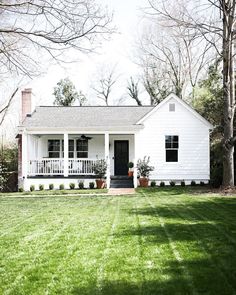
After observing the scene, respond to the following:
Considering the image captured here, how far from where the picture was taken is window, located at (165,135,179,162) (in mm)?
23469

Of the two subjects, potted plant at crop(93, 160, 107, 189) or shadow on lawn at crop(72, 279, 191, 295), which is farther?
potted plant at crop(93, 160, 107, 189)

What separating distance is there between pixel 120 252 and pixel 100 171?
14684 millimetres

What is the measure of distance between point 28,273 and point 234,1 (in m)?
15.9

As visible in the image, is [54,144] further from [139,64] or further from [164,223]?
[139,64]

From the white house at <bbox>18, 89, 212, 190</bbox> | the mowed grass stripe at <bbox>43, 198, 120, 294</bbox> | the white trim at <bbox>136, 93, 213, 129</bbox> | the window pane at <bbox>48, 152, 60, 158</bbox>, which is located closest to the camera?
the mowed grass stripe at <bbox>43, 198, 120, 294</bbox>

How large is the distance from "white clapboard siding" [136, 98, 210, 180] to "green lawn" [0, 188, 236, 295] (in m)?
11.3

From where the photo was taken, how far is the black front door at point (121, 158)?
82.3 feet

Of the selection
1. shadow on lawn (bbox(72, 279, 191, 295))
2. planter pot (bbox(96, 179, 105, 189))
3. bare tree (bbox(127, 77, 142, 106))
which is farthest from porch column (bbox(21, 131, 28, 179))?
bare tree (bbox(127, 77, 142, 106))

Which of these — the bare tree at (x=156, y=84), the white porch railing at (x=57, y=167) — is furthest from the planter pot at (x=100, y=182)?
the bare tree at (x=156, y=84)

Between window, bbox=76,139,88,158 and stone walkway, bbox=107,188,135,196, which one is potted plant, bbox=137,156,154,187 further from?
window, bbox=76,139,88,158

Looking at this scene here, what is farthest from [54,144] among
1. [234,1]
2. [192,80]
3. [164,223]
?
[192,80]

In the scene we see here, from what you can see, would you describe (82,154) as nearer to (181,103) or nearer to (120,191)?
(120,191)

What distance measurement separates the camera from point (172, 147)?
23.5 m

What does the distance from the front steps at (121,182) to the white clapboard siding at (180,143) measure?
1.47 metres
